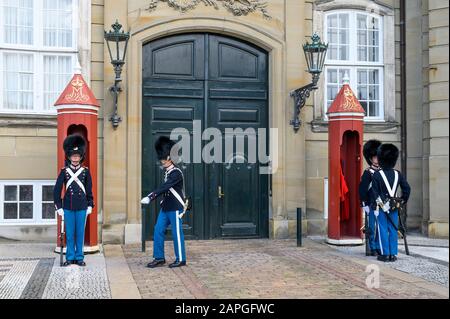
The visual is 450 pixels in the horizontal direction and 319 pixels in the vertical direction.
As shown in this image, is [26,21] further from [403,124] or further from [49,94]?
[403,124]

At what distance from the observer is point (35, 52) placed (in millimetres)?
10812

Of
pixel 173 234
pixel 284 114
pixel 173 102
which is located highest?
pixel 173 102

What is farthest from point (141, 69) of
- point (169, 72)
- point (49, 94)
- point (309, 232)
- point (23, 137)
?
point (309, 232)

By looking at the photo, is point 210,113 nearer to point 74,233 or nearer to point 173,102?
point 173,102

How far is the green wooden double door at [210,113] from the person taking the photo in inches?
437

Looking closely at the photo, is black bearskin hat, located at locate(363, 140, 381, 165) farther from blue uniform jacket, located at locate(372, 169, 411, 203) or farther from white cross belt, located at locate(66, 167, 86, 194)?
white cross belt, located at locate(66, 167, 86, 194)

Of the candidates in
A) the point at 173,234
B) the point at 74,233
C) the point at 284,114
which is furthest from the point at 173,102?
the point at 74,233

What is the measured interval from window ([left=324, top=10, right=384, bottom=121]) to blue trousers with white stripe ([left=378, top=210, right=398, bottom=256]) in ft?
11.5

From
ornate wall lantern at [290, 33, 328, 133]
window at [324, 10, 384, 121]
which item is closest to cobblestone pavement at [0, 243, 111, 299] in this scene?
ornate wall lantern at [290, 33, 328, 133]

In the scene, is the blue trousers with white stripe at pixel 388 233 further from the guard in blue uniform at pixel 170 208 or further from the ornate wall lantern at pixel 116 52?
the ornate wall lantern at pixel 116 52

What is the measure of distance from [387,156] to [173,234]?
337 centimetres

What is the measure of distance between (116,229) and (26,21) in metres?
3.96

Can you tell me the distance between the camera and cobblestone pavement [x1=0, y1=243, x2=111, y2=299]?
680cm

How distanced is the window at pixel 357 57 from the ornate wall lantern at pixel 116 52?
4040 mm
